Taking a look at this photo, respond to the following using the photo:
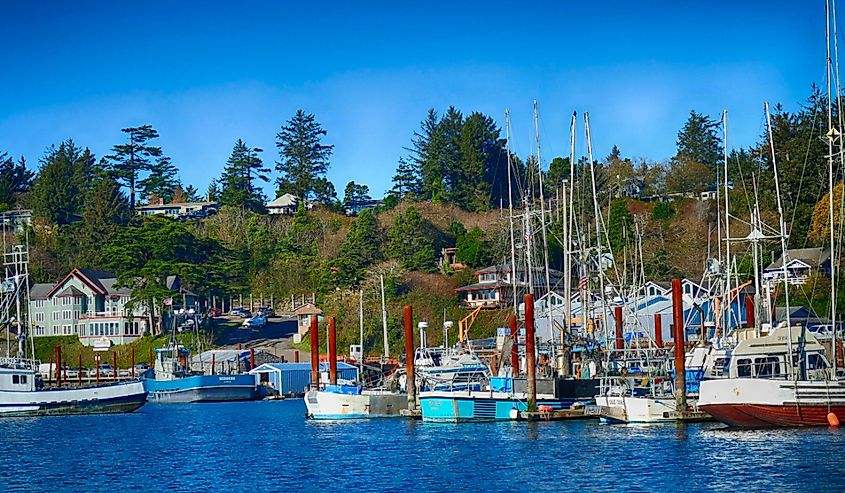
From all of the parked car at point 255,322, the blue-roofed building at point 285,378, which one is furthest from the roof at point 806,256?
the parked car at point 255,322

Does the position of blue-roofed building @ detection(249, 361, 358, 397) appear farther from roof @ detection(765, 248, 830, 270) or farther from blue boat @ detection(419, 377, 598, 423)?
blue boat @ detection(419, 377, 598, 423)

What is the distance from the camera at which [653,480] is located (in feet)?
121

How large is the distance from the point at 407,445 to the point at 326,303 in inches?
2621

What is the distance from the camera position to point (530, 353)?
53656 millimetres

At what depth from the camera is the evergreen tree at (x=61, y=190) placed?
143375 mm

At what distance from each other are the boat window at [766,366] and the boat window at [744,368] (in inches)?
12.2

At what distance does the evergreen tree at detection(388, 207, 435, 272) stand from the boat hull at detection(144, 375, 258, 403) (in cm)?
2581

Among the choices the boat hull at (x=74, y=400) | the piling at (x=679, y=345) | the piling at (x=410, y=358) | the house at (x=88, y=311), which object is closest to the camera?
the piling at (x=679, y=345)

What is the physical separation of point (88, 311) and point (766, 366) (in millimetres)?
89496

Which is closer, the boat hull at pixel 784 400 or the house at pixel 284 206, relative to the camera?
the boat hull at pixel 784 400

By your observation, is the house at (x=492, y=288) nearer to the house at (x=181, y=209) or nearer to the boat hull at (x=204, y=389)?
the boat hull at (x=204, y=389)

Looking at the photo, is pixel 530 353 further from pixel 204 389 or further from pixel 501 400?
pixel 204 389

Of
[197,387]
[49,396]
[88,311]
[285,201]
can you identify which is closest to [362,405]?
[49,396]

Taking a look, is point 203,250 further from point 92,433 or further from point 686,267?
point 92,433
